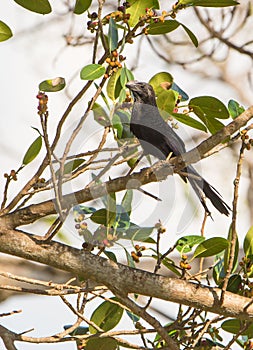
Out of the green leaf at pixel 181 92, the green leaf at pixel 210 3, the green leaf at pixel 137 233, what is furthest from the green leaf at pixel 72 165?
the green leaf at pixel 210 3

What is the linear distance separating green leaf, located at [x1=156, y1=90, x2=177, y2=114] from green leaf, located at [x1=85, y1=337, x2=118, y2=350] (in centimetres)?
90

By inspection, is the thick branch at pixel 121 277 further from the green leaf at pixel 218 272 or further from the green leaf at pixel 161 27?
the green leaf at pixel 161 27

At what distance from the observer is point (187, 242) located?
2.73m

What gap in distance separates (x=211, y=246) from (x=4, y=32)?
1.11 meters

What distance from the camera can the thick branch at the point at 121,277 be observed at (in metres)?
2.47

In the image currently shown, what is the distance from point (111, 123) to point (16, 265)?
7.30 ft

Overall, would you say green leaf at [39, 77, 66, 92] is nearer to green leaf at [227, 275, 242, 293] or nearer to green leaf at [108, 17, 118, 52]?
green leaf at [108, 17, 118, 52]

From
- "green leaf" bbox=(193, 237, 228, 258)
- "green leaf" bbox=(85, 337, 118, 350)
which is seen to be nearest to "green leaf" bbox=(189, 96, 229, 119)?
"green leaf" bbox=(193, 237, 228, 258)

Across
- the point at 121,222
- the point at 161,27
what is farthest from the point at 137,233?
the point at 161,27

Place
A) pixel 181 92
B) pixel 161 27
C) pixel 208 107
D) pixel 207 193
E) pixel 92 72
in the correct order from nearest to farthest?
pixel 92 72 → pixel 161 27 → pixel 208 107 → pixel 181 92 → pixel 207 193

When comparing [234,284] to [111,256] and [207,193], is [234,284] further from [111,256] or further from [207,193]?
[207,193]

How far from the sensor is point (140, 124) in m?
3.43

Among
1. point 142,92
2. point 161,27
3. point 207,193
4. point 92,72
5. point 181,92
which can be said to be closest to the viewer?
point 92,72

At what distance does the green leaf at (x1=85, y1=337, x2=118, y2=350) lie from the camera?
2604mm
